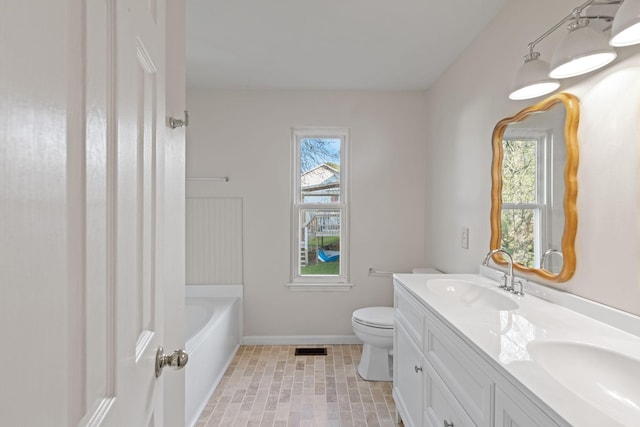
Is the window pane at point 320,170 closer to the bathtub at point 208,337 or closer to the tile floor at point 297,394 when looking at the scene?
the bathtub at point 208,337

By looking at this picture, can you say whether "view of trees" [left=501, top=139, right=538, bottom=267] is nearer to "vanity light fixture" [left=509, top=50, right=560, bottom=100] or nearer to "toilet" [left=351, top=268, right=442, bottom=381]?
"vanity light fixture" [left=509, top=50, right=560, bottom=100]

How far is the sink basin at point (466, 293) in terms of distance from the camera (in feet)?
5.23

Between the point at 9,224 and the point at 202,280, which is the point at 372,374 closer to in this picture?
the point at 202,280

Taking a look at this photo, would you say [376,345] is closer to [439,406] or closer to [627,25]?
[439,406]

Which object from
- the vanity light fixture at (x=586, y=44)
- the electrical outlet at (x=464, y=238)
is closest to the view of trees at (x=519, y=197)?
the vanity light fixture at (x=586, y=44)

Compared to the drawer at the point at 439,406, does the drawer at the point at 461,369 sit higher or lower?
higher

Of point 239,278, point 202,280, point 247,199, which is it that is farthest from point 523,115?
point 202,280

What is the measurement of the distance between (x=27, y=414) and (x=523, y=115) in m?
1.95

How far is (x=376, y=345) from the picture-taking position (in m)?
2.45

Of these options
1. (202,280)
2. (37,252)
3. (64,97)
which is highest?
(64,97)

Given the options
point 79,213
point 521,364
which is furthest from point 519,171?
point 79,213

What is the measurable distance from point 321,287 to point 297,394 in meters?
1.03

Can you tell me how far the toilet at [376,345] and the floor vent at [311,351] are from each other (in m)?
0.46

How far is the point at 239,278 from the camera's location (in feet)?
10.2
